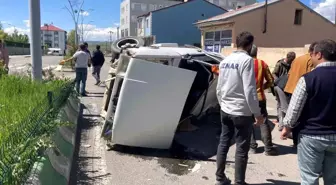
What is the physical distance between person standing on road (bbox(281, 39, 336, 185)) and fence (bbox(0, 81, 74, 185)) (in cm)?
230

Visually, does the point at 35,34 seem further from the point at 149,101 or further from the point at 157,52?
the point at 149,101

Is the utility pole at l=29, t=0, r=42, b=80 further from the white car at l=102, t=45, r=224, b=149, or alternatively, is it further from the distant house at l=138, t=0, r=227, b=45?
the distant house at l=138, t=0, r=227, b=45

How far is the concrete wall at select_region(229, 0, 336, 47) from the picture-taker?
2683 cm

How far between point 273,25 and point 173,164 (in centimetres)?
2484

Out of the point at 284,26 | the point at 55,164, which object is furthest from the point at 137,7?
the point at 55,164

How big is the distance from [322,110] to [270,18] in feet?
86.2

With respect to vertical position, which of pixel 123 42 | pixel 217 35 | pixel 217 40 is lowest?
pixel 123 42

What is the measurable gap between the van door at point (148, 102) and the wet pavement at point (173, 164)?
13.1 inches

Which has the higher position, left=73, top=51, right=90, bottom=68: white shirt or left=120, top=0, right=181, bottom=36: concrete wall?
left=120, top=0, right=181, bottom=36: concrete wall

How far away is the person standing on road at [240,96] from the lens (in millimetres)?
3922

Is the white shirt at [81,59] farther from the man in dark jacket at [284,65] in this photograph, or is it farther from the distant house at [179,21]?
the distant house at [179,21]

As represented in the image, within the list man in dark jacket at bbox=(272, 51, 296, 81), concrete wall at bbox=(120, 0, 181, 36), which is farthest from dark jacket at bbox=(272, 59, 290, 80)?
concrete wall at bbox=(120, 0, 181, 36)

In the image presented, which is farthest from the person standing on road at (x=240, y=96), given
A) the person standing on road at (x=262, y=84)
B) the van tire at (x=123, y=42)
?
the van tire at (x=123, y=42)

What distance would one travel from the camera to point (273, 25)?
91.3ft
